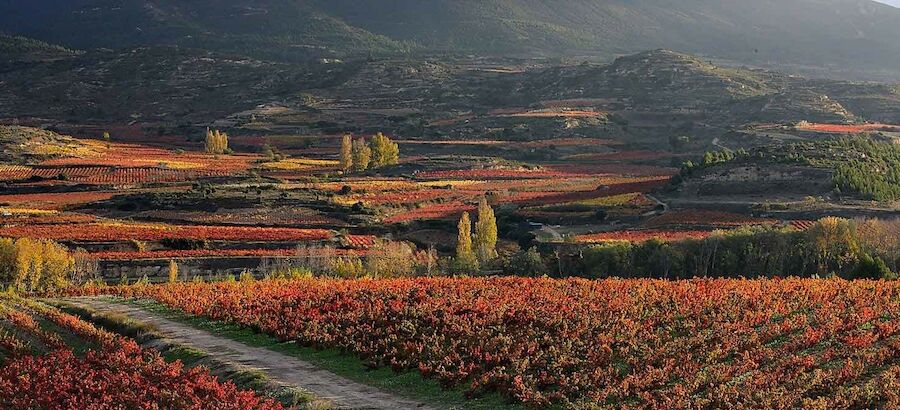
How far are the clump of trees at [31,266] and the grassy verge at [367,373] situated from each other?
2150cm

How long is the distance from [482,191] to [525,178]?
17327 mm

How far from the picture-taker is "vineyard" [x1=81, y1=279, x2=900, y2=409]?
2188 cm

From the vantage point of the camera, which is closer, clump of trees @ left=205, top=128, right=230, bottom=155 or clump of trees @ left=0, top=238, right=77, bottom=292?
clump of trees @ left=0, top=238, right=77, bottom=292

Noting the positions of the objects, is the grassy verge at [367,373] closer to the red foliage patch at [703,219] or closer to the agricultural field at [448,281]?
the agricultural field at [448,281]

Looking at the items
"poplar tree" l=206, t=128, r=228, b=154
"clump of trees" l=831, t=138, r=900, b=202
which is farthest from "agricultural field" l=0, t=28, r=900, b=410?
"poplar tree" l=206, t=128, r=228, b=154

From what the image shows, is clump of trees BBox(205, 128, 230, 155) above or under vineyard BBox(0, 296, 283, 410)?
under

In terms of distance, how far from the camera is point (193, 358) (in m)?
29.0

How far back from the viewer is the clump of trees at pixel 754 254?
167 feet

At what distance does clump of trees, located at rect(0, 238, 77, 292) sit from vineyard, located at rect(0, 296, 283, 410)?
20.1m

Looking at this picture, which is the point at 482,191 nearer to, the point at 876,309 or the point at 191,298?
the point at 191,298

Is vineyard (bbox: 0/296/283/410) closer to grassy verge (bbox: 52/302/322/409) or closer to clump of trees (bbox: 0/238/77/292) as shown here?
grassy verge (bbox: 52/302/322/409)

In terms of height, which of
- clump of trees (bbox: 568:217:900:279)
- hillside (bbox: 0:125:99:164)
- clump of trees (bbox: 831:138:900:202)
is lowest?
hillside (bbox: 0:125:99:164)

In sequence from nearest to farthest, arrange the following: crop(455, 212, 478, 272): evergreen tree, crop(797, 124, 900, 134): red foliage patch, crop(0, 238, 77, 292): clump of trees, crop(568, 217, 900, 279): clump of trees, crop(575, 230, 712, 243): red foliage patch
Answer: crop(568, 217, 900, 279): clump of trees, crop(0, 238, 77, 292): clump of trees, crop(455, 212, 478, 272): evergreen tree, crop(575, 230, 712, 243): red foliage patch, crop(797, 124, 900, 134): red foliage patch

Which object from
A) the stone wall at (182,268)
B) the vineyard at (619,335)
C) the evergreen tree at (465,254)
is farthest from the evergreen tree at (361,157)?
the vineyard at (619,335)
